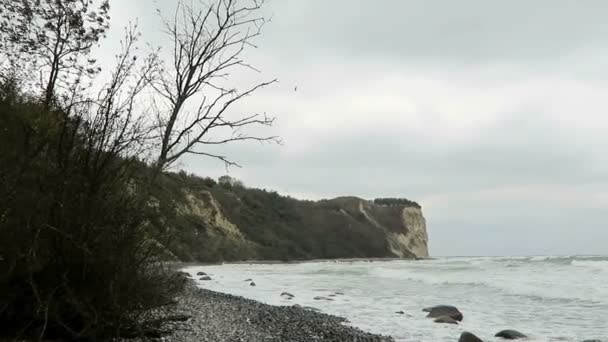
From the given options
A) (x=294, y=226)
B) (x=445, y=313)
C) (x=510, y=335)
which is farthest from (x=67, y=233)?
(x=294, y=226)

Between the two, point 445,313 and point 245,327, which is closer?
point 245,327

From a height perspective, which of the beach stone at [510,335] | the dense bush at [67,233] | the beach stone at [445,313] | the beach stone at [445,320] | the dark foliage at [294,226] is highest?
the dark foliage at [294,226]

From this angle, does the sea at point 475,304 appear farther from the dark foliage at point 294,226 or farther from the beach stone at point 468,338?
the dark foliage at point 294,226

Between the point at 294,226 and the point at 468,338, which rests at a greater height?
the point at 294,226

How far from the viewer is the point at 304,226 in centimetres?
8931

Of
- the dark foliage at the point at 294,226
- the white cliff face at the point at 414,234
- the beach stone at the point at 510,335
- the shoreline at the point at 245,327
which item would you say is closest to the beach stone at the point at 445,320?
the beach stone at the point at 510,335

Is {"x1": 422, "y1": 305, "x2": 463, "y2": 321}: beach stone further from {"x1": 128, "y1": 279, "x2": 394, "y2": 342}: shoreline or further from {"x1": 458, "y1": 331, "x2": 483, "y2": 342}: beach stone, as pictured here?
{"x1": 128, "y1": 279, "x2": 394, "y2": 342}: shoreline

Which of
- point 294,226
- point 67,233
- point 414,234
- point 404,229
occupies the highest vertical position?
point 404,229

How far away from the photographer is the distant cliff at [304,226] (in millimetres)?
64500

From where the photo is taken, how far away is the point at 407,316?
50.0 ft

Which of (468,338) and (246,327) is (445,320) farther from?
(246,327)

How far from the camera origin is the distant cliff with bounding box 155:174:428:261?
6450 centimetres

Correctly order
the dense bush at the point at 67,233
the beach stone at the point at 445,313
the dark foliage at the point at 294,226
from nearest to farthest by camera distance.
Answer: the dense bush at the point at 67,233, the beach stone at the point at 445,313, the dark foliage at the point at 294,226

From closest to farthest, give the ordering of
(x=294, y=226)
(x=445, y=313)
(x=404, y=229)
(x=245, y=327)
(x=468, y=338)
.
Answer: (x=245, y=327)
(x=468, y=338)
(x=445, y=313)
(x=294, y=226)
(x=404, y=229)
